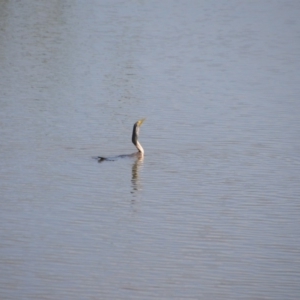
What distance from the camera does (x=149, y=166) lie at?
14.7 metres

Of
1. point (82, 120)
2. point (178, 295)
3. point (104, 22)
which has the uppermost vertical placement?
point (104, 22)

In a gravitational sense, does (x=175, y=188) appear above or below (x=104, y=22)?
below

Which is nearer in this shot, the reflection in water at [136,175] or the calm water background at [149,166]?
the calm water background at [149,166]

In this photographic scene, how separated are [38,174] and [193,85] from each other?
27.9 feet

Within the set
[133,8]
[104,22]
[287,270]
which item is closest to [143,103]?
[287,270]

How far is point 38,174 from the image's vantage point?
549 inches

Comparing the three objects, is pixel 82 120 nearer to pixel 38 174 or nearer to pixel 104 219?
pixel 38 174

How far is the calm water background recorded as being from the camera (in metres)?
10.1

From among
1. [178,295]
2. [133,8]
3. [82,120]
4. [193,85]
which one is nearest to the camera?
[178,295]

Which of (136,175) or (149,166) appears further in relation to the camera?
(149,166)

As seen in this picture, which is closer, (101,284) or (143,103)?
(101,284)

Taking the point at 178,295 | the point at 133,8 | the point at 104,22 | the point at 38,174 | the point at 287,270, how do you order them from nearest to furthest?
the point at 178,295 → the point at 287,270 → the point at 38,174 → the point at 104,22 → the point at 133,8

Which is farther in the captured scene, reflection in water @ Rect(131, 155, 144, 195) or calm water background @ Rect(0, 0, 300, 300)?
reflection in water @ Rect(131, 155, 144, 195)

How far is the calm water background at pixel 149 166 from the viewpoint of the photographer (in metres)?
10.1
